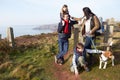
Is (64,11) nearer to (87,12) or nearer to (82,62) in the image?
(87,12)

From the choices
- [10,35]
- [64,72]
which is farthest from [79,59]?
[10,35]

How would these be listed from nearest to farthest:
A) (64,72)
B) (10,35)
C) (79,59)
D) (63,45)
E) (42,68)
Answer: (79,59) → (64,72) → (63,45) → (42,68) → (10,35)

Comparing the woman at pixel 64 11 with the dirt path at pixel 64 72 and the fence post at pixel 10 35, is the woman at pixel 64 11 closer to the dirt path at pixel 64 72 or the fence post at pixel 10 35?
the dirt path at pixel 64 72

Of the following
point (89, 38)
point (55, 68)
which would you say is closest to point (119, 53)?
point (89, 38)

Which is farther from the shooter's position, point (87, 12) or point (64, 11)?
point (64, 11)

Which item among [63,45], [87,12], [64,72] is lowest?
[64,72]

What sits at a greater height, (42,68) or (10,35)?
(10,35)

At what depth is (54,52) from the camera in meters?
13.9

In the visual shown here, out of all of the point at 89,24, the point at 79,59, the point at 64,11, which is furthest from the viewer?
the point at 64,11

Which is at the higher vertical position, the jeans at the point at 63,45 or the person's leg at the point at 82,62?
the jeans at the point at 63,45

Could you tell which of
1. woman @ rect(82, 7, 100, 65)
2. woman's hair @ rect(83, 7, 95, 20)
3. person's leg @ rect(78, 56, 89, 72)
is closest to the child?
person's leg @ rect(78, 56, 89, 72)

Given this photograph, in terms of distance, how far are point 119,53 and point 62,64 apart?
2.77 m

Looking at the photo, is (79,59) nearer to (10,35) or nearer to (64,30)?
(64,30)

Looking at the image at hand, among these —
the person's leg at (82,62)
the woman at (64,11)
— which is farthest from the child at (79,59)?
the woman at (64,11)
